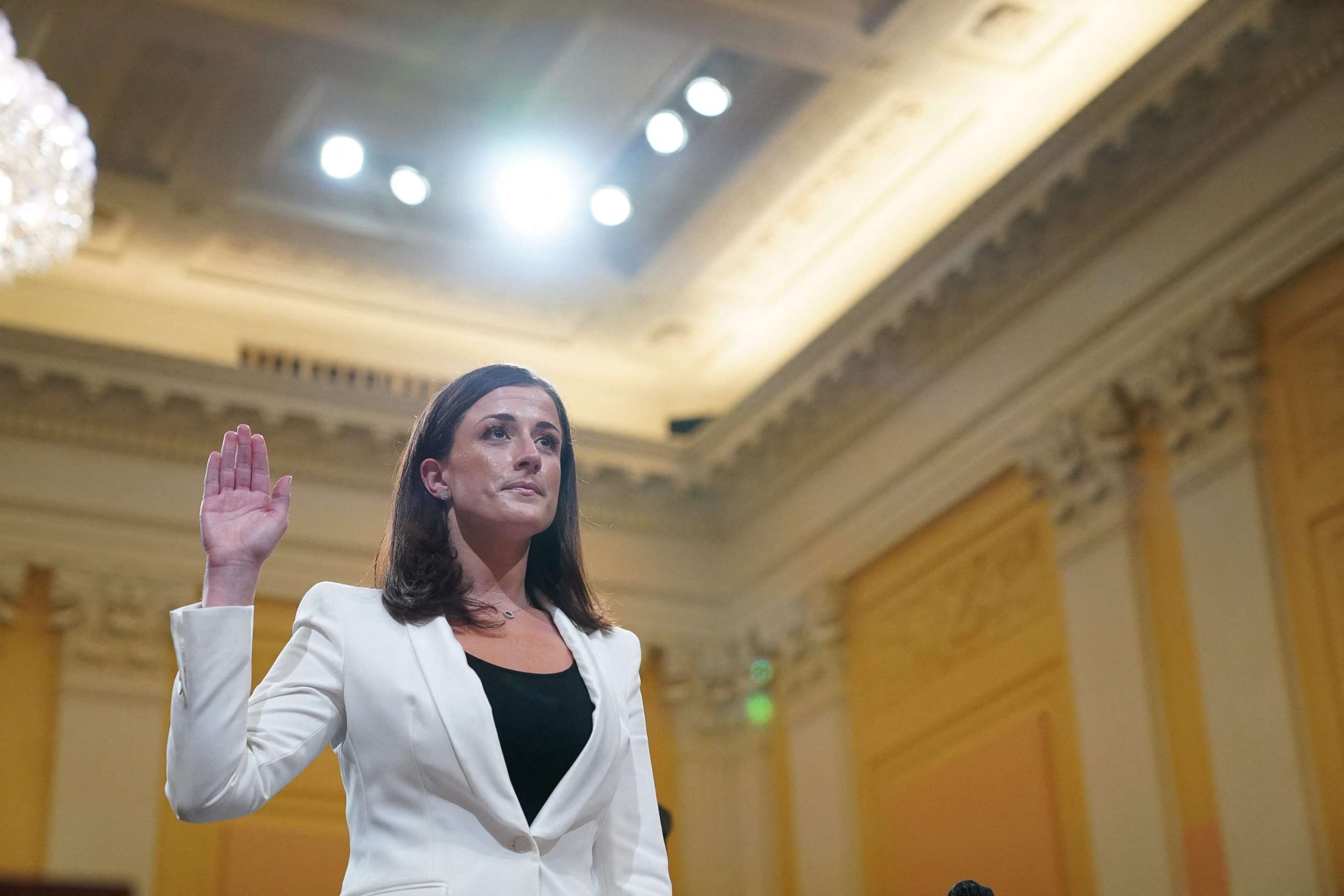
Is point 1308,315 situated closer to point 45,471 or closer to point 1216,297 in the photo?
point 1216,297

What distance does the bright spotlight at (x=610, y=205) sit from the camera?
9.08 metres

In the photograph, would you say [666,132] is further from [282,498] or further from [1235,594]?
[282,498]

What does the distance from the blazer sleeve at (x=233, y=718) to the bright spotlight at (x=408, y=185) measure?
7260 mm

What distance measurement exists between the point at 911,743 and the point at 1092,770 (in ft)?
4.70

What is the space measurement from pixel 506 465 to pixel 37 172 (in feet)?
16.3

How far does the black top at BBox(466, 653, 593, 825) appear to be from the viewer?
1.94 meters

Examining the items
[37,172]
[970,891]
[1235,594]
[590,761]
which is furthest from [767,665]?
[590,761]

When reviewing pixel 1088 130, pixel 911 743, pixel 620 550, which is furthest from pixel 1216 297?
pixel 620 550

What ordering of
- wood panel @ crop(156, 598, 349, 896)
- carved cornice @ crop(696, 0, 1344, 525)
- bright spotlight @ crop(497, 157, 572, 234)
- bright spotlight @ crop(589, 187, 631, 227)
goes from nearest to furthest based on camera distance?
carved cornice @ crop(696, 0, 1344, 525) < wood panel @ crop(156, 598, 349, 896) < bright spotlight @ crop(497, 157, 572, 234) < bright spotlight @ crop(589, 187, 631, 227)

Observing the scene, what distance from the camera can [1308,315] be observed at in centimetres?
707

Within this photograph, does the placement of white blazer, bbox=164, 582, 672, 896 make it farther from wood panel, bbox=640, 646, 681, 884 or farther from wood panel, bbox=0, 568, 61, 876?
wood panel, bbox=640, 646, 681, 884

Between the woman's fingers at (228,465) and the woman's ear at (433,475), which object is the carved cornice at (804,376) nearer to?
the woman's ear at (433,475)

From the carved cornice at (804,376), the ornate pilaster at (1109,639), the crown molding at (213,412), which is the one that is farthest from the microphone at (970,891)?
the crown molding at (213,412)

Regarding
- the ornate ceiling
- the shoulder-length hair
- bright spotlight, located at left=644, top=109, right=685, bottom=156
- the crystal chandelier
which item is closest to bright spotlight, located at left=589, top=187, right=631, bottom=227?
the ornate ceiling
